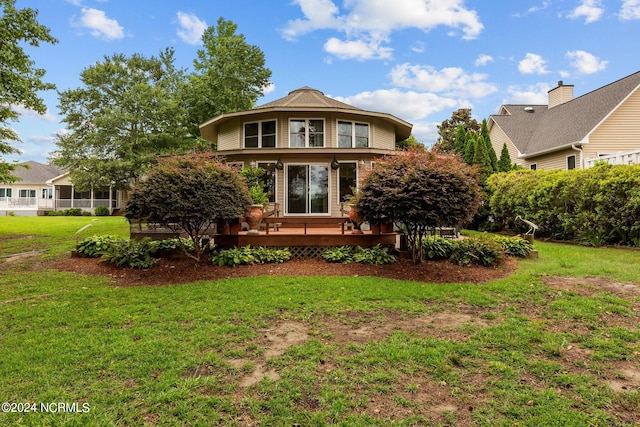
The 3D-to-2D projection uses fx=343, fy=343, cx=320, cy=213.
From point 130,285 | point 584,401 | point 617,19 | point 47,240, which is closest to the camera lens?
point 584,401

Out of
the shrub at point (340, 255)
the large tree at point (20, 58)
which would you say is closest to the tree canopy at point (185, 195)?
the shrub at point (340, 255)

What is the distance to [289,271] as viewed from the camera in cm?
668

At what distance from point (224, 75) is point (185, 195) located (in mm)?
20597

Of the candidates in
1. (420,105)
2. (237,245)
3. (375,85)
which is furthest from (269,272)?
(420,105)

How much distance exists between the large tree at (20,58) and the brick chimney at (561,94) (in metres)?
24.8

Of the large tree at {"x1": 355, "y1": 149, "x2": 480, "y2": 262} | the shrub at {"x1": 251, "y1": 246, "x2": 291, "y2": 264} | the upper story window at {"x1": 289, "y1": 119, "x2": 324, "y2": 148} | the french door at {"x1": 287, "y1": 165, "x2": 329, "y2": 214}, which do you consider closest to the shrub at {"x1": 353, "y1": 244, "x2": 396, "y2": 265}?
the large tree at {"x1": 355, "y1": 149, "x2": 480, "y2": 262}

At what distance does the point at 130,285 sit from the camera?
5.86m

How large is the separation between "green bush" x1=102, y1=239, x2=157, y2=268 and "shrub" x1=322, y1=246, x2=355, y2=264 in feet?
12.0

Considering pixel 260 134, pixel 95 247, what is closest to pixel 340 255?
pixel 95 247

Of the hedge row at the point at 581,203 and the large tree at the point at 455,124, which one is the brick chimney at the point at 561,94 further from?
the large tree at the point at 455,124

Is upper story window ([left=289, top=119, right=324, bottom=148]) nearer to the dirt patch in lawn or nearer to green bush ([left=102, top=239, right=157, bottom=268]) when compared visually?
the dirt patch in lawn

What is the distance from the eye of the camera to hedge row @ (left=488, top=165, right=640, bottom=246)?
29.5 feet

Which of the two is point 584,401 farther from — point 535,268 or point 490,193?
point 490,193

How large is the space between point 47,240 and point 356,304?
38.6 feet
